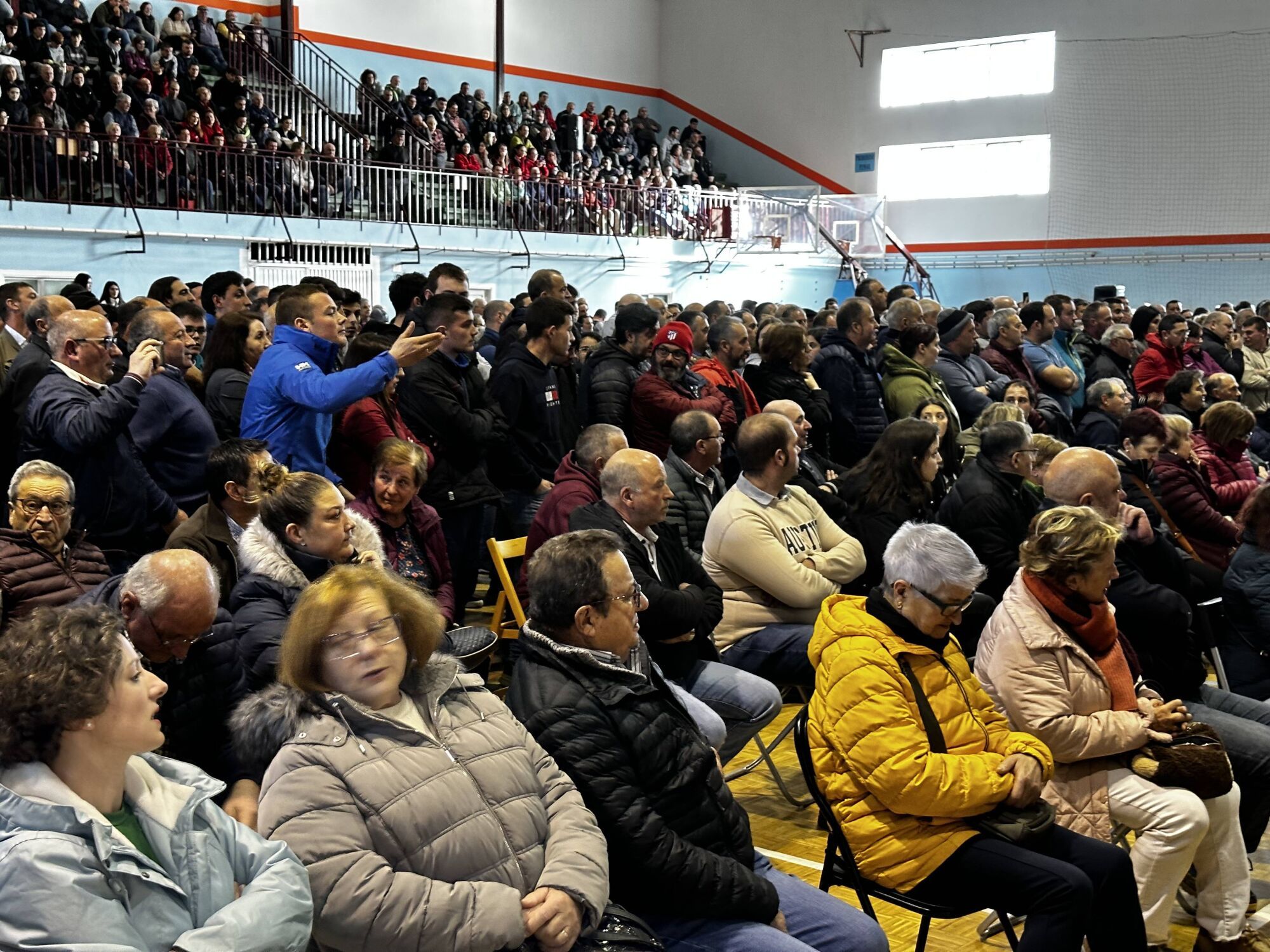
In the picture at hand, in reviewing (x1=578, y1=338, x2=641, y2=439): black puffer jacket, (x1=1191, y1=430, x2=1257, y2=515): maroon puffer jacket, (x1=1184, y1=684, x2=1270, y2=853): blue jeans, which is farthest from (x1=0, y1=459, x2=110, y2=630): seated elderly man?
(x1=1191, y1=430, x2=1257, y2=515): maroon puffer jacket

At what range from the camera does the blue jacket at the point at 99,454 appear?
13.8 ft

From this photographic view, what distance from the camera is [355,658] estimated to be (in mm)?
2475

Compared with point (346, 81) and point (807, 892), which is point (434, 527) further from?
point (346, 81)

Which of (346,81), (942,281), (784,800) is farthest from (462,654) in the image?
(942,281)

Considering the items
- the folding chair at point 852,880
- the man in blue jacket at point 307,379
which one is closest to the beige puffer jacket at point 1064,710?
the folding chair at point 852,880

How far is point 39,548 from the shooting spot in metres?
3.62

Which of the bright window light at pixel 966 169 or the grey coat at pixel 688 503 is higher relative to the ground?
the bright window light at pixel 966 169

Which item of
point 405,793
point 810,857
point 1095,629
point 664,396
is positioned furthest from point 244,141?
point 405,793

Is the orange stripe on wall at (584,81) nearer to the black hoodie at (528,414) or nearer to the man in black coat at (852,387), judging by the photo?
the man in black coat at (852,387)

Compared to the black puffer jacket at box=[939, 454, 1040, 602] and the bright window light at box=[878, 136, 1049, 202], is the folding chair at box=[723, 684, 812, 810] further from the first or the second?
the bright window light at box=[878, 136, 1049, 202]

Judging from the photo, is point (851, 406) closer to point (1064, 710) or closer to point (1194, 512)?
point (1194, 512)

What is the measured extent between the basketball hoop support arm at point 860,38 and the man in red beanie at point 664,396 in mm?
18862

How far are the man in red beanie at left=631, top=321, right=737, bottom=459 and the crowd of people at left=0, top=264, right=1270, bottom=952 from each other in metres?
0.02

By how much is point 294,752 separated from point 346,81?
737 inches
